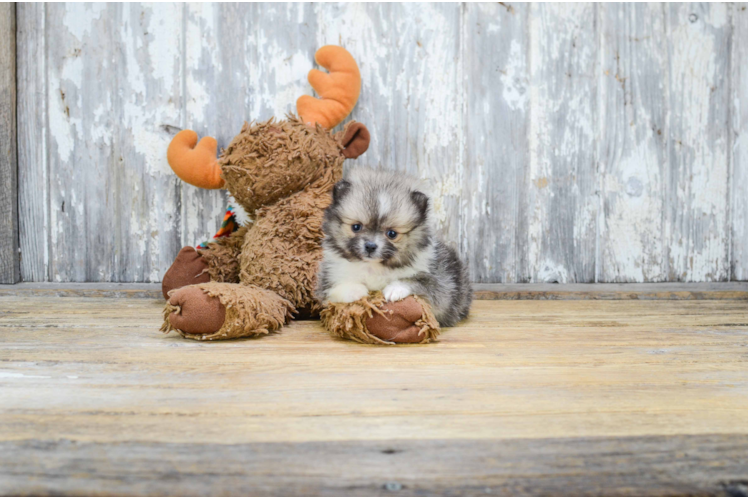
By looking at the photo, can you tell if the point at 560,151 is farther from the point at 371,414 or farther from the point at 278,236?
the point at 371,414

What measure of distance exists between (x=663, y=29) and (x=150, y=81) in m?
2.62

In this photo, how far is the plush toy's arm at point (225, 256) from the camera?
90.1 inches

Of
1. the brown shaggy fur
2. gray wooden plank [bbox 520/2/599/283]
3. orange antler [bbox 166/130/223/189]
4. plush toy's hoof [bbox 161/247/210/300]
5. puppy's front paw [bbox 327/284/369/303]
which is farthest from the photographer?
gray wooden plank [bbox 520/2/599/283]

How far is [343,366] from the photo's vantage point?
4.62 feet

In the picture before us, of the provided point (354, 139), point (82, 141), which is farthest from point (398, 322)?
point (82, 141)

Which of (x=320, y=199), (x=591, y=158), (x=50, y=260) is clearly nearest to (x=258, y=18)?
(x=320, y=199)

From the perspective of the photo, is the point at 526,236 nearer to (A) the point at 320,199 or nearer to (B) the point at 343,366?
(A) the point at 320,199

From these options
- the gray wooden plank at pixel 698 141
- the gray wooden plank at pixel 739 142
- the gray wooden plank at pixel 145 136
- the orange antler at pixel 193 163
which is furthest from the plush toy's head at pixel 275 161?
the gray wooden plank at pixel 739 142

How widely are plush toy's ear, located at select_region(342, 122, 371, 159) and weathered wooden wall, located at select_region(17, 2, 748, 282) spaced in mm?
356

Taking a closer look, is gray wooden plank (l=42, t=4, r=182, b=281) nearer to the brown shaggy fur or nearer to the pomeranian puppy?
the brown shaggy fur

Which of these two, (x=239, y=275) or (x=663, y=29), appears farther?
(x=663, y=29)

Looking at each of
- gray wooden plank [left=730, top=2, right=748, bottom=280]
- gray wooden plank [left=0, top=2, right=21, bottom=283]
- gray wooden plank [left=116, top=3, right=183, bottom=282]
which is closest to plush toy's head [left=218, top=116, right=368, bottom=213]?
gray wooden plank [left=116, top=3, right=183, bottom=282]

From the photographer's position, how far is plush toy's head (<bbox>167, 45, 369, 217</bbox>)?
208 centimetres

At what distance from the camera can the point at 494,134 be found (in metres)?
2.68
